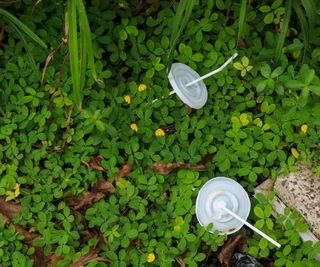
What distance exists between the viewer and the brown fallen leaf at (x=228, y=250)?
286 centimetres

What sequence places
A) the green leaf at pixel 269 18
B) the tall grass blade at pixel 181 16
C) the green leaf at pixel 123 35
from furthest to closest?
the green leaf at pixel 269 18 → the green leaf at pixel 123 35 → the tall grass blade at pixel 181 16

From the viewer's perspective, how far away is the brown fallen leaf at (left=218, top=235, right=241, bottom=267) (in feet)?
9.37

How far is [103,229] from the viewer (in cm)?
280

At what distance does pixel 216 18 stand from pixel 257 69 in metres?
0.39

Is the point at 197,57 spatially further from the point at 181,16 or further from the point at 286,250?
the point at 286,250

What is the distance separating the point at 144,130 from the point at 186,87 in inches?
13.2

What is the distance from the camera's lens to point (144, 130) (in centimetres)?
298

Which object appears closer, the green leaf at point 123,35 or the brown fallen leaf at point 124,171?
the brown fallen leaf at point 124,171

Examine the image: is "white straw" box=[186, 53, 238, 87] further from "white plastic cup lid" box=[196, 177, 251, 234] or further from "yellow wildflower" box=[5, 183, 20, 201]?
"yellow wildflower" box=[5, 183, 20, 201]

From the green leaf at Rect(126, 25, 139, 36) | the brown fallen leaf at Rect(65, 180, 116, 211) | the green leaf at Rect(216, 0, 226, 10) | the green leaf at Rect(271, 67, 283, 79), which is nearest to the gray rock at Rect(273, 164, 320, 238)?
the green leaf at Rect(271, 67, 283, 79)

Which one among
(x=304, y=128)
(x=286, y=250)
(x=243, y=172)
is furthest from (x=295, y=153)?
(x=286, y=250)

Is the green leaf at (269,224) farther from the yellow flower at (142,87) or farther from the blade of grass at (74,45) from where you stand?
the blade of grass at (74,45)

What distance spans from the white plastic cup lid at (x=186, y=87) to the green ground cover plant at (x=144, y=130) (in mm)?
75

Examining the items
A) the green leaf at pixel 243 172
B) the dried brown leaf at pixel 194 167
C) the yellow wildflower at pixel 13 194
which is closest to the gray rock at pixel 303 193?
the green leaf at pixel 243 172
